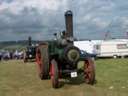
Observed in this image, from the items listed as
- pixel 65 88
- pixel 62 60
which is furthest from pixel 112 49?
pixel 65 88

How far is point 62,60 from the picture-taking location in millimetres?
15398

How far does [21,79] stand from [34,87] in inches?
113

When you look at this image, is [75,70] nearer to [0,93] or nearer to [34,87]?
[34,87]

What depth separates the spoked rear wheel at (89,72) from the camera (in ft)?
50.4

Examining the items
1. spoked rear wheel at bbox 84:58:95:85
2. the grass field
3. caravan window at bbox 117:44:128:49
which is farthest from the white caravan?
spoked rear wheel at bbox 84:58:95:85

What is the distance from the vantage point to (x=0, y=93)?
46.4 ft

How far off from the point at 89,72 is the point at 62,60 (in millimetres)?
1209

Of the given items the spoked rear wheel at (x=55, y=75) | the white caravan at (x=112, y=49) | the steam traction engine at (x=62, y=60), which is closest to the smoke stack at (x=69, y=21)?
the steam traction engine at (x=62, y=60)

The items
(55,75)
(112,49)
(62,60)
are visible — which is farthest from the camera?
(112,49)

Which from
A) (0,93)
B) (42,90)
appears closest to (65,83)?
(42,90)

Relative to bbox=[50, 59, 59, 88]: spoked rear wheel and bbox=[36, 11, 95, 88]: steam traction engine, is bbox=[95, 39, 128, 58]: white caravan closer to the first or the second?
bbox=[36, 11, 95, 88]: steam traction engine

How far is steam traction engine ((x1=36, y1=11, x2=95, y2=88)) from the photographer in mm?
14977

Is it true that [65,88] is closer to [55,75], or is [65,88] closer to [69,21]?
[55,75]

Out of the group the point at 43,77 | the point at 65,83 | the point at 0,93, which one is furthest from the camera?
the point at 43,77
